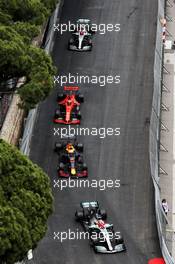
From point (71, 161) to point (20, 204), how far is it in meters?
16.1

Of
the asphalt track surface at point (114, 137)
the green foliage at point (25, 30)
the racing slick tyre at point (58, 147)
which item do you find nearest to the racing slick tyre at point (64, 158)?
the asphalt track surface at point (114, 137)

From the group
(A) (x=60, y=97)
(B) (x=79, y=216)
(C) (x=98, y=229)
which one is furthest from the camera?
(A) (x=60, y=97)

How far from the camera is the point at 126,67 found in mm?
78000

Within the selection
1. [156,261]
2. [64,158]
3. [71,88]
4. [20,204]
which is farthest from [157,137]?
[20,204]

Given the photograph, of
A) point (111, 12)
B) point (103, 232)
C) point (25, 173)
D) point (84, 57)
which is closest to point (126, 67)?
point (84, 57)

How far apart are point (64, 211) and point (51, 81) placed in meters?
6.55

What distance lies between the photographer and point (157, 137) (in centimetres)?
6694

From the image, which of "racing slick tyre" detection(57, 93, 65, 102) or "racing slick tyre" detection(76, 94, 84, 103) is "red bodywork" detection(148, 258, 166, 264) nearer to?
"racing slick tyre" detection(76, 94, 84, 103)

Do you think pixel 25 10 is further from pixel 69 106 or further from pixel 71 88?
pixel 71 88

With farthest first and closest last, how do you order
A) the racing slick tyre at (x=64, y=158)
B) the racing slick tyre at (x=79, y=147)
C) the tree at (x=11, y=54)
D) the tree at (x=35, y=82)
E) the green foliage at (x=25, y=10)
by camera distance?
the racing slick tyre at (x=79, y=147)
the green foliage at (x=25, y=10)
the racing slick tyre at (x=64, y=158)
the tree at (x=35, y=82)
the tree at (x=11, y=54)

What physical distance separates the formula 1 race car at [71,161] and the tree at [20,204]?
13.6 m

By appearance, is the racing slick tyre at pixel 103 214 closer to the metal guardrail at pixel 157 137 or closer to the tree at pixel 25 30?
the metal guardrail at pixel 157 137

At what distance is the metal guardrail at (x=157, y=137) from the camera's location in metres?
58.1

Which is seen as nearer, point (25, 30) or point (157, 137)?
point (25, 30)
